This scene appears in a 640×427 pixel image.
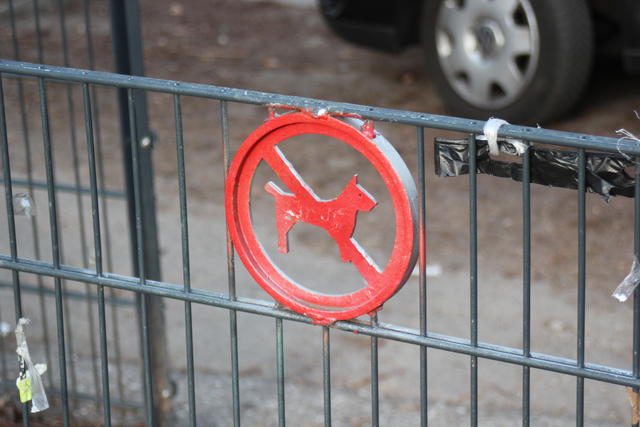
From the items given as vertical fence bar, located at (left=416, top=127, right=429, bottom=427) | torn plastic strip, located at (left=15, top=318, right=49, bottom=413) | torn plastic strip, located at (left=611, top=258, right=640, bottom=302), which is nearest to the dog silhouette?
vertical fence bar, located at (left=416, top=127, right=429, bottom=427)

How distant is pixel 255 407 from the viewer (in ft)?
14.4

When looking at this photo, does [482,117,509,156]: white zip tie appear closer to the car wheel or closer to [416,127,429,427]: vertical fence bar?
[416,127,429,427]: vertical fence bar

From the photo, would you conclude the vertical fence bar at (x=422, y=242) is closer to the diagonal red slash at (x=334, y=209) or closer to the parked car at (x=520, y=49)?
the diagonal red slash at (x=334, y=209)

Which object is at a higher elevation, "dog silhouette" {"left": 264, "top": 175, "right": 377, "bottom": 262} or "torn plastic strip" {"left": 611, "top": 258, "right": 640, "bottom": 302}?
"dog silhouette" {"left": 264, "top": 175, "right": 377, "bottom": 262}

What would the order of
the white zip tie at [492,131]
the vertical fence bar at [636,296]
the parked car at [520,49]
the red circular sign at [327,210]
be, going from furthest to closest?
1. the parked car at [520,49]
2. the red circular sign at [327,210]
3. the white zip tie at [492,131]
4. the vertical fence bar at [636,296]

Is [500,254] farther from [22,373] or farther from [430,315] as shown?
[22,373]

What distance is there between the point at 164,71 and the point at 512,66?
9.81ft

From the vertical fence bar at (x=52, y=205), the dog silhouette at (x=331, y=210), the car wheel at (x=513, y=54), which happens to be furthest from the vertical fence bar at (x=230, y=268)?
the car wheel at (x=513, y=54)

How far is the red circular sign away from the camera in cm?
238

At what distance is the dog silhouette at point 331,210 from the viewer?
2.44 m

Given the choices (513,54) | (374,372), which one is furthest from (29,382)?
(513,54)

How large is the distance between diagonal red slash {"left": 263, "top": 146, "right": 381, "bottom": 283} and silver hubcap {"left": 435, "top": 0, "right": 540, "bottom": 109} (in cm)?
421

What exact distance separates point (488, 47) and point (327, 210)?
433 cm

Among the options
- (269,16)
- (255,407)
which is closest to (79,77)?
(255,407)
